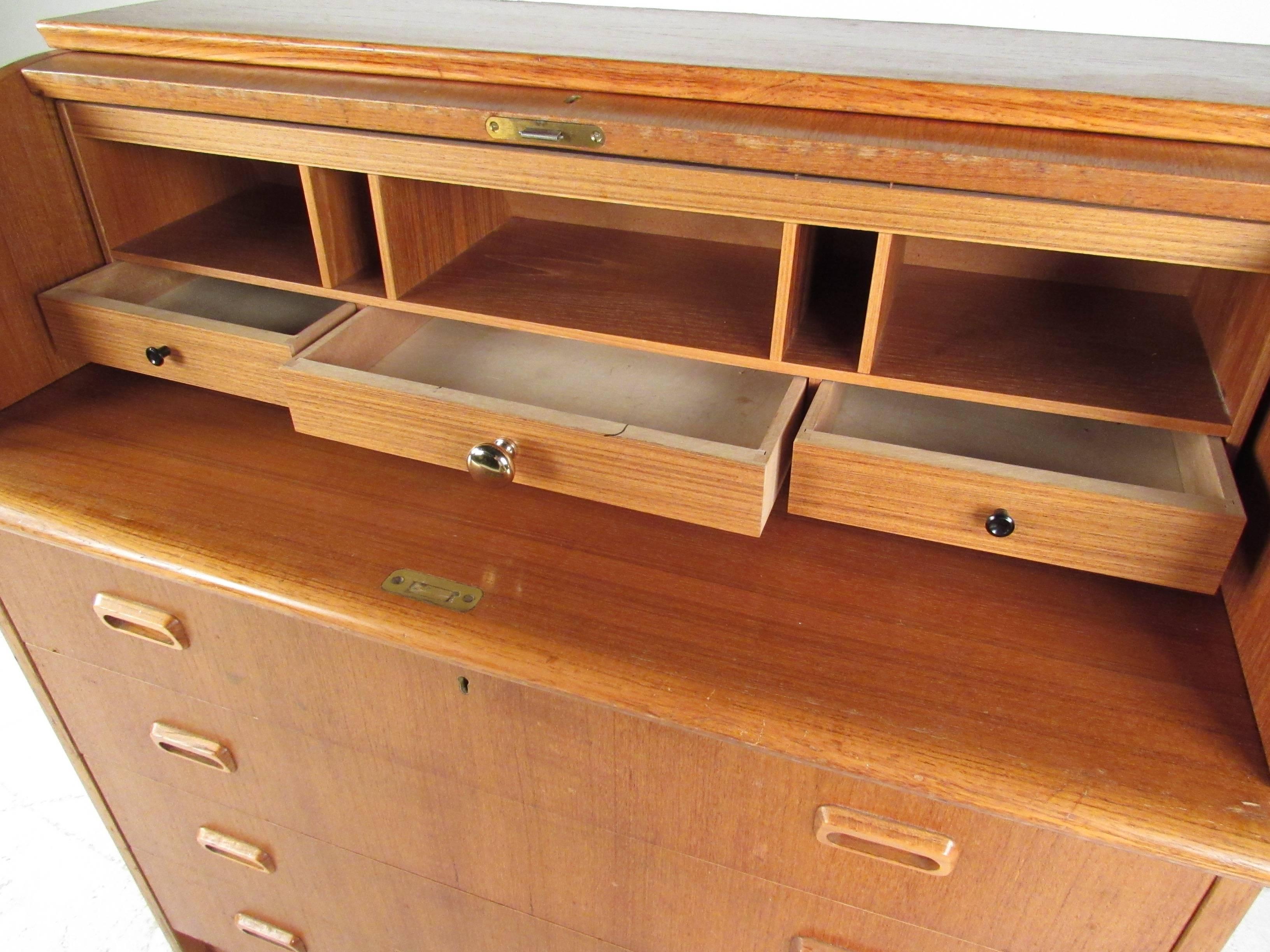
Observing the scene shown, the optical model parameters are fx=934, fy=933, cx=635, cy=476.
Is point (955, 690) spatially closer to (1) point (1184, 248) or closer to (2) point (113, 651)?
(1) point (1184, 248)

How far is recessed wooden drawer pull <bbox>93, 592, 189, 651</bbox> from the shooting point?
98 cm

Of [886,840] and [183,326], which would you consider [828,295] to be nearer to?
[886,840]

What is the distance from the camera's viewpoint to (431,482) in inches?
38.8

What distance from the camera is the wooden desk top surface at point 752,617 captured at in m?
0.68

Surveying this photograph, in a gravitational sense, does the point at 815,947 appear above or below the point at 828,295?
below

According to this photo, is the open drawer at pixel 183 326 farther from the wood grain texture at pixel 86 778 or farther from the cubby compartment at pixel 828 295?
the cubby compartment at pixel 828 295

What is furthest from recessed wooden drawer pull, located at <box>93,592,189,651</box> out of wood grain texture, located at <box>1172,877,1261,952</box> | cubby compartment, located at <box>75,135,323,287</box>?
wood grain texture, located at <box>1172,877,1261,952</box>

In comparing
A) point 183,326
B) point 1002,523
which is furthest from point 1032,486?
point 183,326

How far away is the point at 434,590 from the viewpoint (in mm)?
837

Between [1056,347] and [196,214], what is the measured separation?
3.23 ft

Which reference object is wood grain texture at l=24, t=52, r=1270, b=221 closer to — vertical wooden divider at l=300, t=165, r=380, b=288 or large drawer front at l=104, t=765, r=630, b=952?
vertical wooden divider at l=300, t=165, r=380, b=288

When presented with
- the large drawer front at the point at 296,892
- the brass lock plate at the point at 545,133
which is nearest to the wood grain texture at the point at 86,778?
the large drawer front at the point at 296,892

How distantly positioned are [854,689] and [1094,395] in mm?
309

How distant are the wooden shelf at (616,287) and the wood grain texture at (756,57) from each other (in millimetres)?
199
